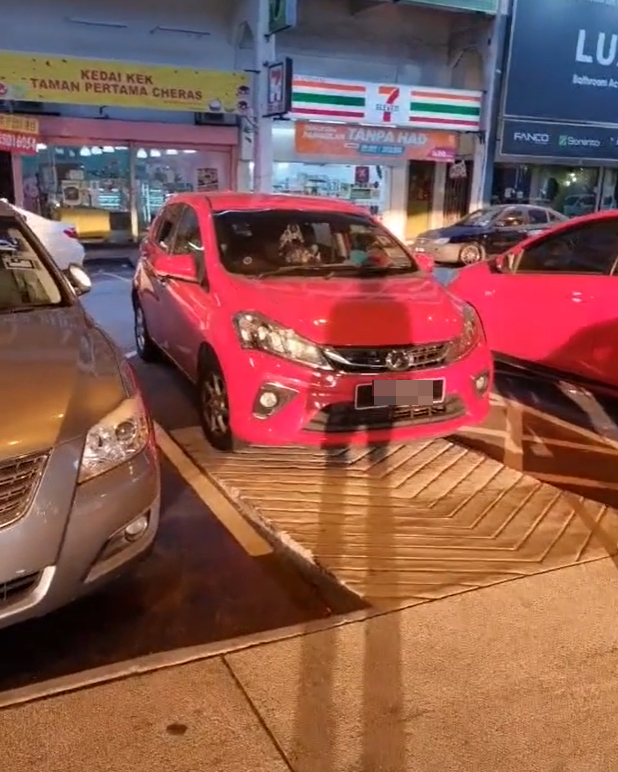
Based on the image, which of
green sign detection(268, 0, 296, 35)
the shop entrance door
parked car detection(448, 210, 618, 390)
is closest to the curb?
parked car detection(448, 210, 618, 390)

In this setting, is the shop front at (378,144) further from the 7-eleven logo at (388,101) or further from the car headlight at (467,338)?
the car headlight at (467,338)

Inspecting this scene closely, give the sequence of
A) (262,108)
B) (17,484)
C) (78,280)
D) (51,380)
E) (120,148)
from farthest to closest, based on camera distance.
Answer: (120,148) < (262,108) < (78,280) < (51,380) < (17,484)

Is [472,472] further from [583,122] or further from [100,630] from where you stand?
[583,122]

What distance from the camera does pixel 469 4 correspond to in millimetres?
19125

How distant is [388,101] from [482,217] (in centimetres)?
409

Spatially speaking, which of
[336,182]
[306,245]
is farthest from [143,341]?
[336,182]

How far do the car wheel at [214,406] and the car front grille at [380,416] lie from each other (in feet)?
1.99

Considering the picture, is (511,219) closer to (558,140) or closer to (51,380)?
(558,140)

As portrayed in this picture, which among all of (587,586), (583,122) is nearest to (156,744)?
(587,586)

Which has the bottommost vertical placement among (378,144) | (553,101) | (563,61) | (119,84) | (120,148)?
(120,148)

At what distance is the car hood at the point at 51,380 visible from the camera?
2.72 metres

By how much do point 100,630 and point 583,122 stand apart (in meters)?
21.8

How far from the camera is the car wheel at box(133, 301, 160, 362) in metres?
7.22

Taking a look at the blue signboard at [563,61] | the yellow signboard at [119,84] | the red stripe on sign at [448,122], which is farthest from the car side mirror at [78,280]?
the blue signboard at [563,61]
